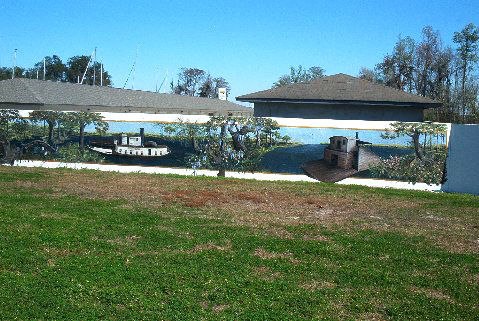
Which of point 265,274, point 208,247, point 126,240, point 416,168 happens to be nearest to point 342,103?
point 416,168

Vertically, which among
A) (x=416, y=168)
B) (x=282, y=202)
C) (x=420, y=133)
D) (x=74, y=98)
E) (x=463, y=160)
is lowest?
(x=282, y=202)

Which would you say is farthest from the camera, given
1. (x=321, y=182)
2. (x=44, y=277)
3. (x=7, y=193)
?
(x=321, y=182)

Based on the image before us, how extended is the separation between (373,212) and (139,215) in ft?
18.3

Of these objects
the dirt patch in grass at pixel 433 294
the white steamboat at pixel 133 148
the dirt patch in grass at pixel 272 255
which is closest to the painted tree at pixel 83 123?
the white steamboat at pixel 133 148

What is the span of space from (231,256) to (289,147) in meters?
10.7

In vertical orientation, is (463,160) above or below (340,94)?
below

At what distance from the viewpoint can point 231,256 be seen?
27.5ft

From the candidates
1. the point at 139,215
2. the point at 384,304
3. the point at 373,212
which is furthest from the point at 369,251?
the point at 139,215

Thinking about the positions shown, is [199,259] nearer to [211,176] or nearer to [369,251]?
[369,251]

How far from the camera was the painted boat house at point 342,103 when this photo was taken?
2234 centimetres

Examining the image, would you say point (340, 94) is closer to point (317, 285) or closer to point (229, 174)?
point (229, 174)

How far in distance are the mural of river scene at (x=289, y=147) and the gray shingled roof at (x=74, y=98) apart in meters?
7.90

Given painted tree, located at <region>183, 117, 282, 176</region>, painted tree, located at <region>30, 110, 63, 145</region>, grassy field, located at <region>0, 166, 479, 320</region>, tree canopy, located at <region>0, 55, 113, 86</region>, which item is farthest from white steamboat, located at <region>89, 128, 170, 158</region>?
tree canopy, located at <region>0, 55, 113, 86</region>

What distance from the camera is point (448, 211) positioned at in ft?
43.8
